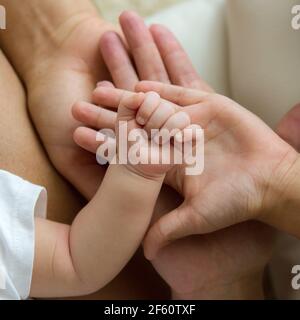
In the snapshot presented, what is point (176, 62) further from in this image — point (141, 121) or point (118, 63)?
point (141, 121)

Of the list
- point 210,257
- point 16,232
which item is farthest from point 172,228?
point 16,232

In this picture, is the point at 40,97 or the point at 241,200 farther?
the point at 40,97

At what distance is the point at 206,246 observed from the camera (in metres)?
0.65

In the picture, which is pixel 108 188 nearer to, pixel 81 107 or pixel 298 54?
pixel 81 107

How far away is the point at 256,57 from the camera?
0.71 metres

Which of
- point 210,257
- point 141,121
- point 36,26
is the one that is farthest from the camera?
point 36,26

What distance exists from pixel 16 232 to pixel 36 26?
12.1 inches

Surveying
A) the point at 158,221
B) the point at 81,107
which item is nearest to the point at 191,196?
the point at 158,221

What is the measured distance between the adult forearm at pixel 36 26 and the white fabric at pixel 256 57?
16cm

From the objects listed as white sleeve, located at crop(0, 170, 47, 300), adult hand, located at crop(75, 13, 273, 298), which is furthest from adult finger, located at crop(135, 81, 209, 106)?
white sleeve, located at crop(0, 170, 47, 300)

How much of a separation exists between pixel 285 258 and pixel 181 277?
6.1 inches

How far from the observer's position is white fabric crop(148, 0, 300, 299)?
2.25 ft

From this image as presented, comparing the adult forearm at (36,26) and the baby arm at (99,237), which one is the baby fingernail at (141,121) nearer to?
the baby arm at (99,237)

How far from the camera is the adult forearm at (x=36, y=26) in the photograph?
76cm
